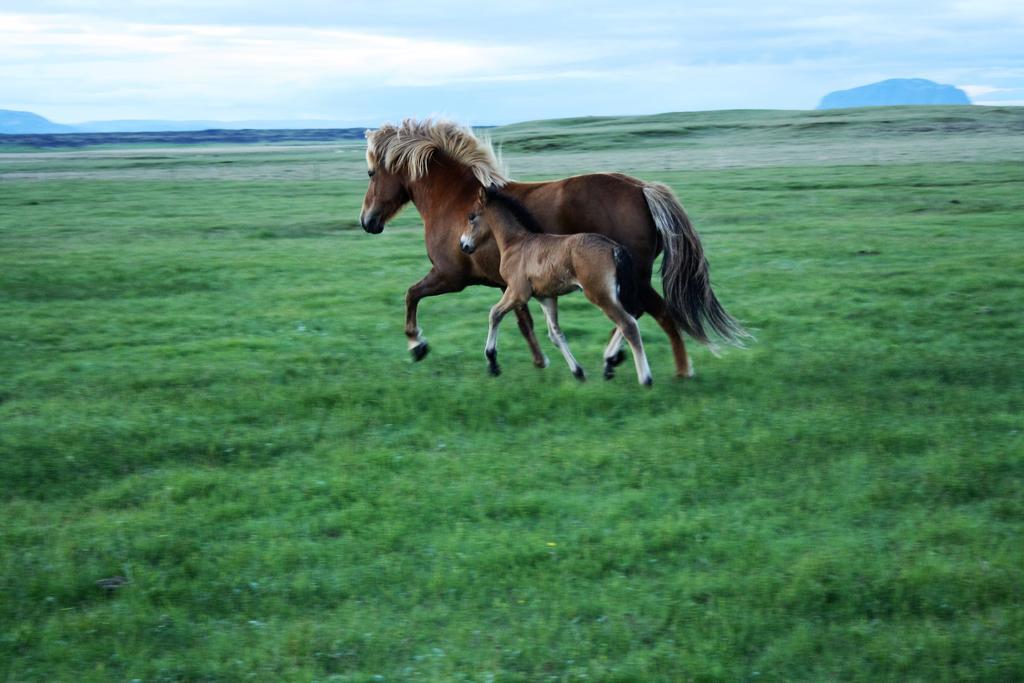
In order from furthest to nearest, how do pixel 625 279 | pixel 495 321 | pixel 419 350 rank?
pixel 419 350
pixel 495 321
pixel 625 279

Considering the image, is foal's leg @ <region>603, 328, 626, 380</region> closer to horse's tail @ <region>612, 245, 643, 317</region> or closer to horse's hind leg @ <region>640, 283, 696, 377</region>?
horse's hind leg @ <region>640, 283, 696, 377</region>

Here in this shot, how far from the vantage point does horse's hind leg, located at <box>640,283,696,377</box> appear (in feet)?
29.3

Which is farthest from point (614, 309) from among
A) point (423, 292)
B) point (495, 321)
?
point (423, 292)

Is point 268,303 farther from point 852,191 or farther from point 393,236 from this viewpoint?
point 852,191

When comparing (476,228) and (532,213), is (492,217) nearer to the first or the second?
(476,228)

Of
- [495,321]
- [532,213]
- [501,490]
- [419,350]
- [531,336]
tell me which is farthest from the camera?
[419,350]

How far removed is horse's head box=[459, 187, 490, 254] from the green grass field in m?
1.23

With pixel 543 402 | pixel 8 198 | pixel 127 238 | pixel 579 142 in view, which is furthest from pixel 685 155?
pixel 543 402

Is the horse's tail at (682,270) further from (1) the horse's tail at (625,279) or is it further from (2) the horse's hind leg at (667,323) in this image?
(1) the horse's tail at (625,279)

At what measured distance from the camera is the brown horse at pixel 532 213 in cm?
883

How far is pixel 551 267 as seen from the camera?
8.52 meters

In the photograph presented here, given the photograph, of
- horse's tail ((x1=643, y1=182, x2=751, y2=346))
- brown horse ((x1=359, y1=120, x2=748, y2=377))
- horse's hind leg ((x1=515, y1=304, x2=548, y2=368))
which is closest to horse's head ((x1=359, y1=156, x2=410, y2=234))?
brown horse ((x1=359, y1=120, x2=748, y2=377))

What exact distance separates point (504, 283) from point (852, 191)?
21546 mm

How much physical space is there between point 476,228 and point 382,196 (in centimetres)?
166
